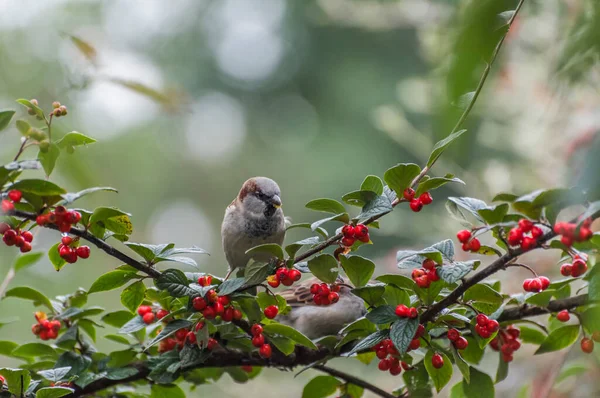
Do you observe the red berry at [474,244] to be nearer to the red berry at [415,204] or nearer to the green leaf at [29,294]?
the red berry at [415,204]

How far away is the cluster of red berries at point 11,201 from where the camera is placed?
0.84 m

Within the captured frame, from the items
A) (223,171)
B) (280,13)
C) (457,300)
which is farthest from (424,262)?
(280,13)

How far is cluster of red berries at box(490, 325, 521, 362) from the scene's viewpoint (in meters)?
1.13

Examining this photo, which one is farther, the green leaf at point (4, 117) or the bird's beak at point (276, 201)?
the bird's beak at point (276, 201)

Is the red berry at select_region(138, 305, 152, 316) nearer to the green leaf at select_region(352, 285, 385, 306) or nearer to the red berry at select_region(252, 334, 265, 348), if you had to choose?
the red berry at select_region(252, 334, 265, 348)

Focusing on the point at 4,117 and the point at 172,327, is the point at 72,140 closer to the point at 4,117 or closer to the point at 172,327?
the point at 4,117

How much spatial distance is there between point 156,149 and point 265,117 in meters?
1.59

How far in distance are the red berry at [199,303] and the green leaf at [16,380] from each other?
260mm

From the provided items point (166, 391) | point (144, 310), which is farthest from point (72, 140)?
point (166, 391)

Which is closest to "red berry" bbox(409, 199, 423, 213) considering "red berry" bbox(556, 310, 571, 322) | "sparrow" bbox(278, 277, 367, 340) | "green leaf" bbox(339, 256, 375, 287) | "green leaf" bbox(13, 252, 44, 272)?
"green leaf" bbox(339, 256, 375, 287)

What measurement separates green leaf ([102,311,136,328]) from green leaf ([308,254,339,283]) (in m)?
0.41

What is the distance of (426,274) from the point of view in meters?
0.97

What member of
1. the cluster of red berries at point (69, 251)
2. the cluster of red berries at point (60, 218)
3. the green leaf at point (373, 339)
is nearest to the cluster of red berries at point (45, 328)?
the cluster of red berries at point (69, 251)

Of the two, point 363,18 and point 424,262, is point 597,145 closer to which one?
point 424,262
